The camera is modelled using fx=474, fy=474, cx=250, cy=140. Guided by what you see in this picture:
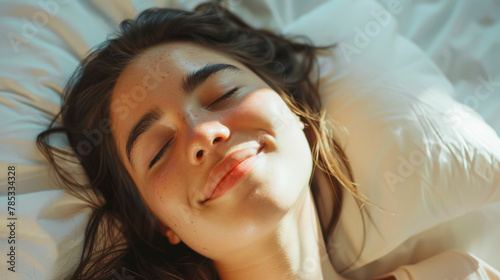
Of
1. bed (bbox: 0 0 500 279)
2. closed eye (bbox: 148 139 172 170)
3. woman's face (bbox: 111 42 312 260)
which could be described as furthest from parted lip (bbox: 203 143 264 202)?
bed (bbox: 0 0 500 279)

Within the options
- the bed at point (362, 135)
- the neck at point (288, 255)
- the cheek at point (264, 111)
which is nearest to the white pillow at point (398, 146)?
the bed at point (362, 135)

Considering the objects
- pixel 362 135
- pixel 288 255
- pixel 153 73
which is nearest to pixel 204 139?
pixel 153 73

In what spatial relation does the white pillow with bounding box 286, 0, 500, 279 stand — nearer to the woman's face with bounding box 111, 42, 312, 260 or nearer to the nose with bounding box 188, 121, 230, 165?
the woman's face with bounding box 111, 42, 312, 260

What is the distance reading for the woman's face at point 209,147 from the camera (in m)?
1.03

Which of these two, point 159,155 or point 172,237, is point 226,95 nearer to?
point 159,155

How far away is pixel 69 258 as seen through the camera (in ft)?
4.03

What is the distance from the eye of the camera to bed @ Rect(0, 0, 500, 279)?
1224 millimetres

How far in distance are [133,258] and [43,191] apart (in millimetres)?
301

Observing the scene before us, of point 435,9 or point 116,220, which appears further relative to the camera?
point 435,9

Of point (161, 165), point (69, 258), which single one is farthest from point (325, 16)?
point (69, 258)

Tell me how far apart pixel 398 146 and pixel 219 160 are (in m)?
0.51

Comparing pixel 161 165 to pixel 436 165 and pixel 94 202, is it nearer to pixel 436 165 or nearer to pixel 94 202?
pixel 94 202

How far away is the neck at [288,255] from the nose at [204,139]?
0.84 feet

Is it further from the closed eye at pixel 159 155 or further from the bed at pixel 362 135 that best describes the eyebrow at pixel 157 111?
the bed at pixel 362 135
